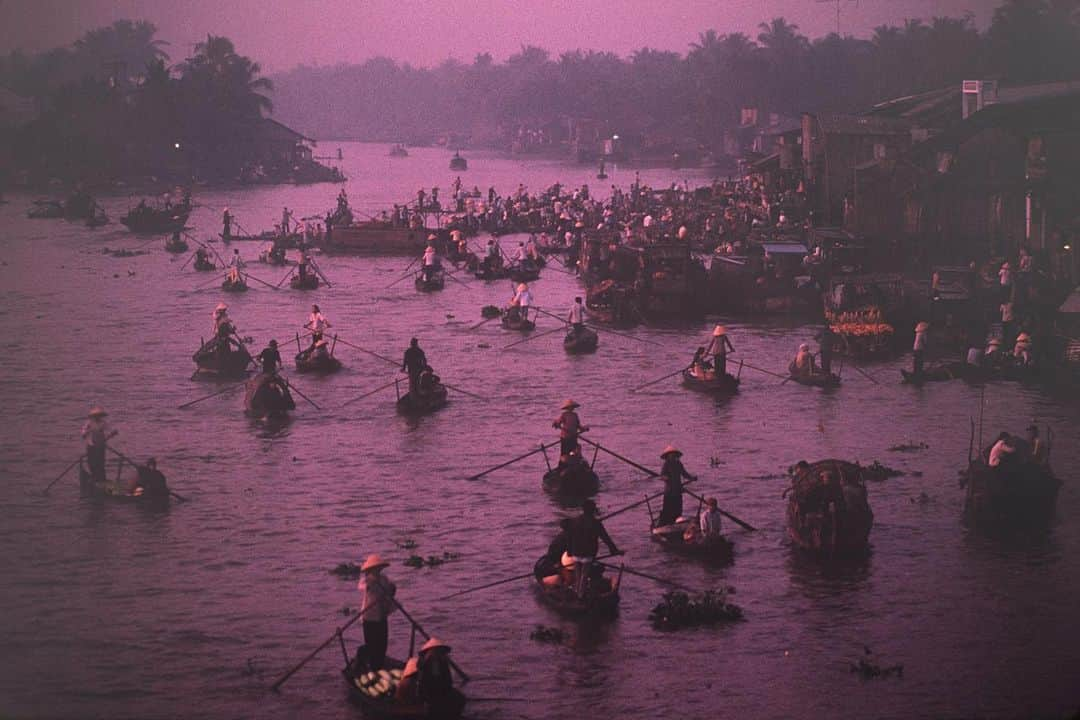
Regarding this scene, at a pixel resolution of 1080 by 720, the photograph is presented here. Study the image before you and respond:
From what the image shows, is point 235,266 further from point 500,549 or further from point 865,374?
point 500,549

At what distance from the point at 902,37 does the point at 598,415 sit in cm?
9501

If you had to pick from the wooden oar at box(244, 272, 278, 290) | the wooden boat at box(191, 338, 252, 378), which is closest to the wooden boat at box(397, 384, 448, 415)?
the wooden boat at box(191, 338, 252, 378)

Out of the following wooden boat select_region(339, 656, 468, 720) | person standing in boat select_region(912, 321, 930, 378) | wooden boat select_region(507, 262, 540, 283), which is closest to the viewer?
wooden boat select_region(339, 656, 468, 720)

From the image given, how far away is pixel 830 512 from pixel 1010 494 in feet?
11.3

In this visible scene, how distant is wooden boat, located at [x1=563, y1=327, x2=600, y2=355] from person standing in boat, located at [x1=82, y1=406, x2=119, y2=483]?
16593mm

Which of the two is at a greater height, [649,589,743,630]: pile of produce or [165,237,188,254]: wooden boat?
[165,237,188,254]: wooden boat

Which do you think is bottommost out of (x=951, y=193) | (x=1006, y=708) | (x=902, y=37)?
(x=1006, y=708)

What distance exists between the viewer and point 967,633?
1834 centimetres

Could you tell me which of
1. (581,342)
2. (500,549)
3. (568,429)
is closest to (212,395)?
(581,342)

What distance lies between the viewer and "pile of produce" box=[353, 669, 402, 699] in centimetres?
1517

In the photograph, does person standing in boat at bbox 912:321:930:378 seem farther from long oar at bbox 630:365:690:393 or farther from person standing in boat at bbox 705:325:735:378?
long oar at bbox 630:365:690:393

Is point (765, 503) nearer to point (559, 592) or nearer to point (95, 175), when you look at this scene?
point (559, 592)

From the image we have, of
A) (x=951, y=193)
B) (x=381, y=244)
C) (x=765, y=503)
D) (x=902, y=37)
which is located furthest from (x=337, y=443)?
(x=902, y=37)

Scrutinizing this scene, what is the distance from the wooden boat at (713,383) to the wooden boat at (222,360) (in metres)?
11.1
